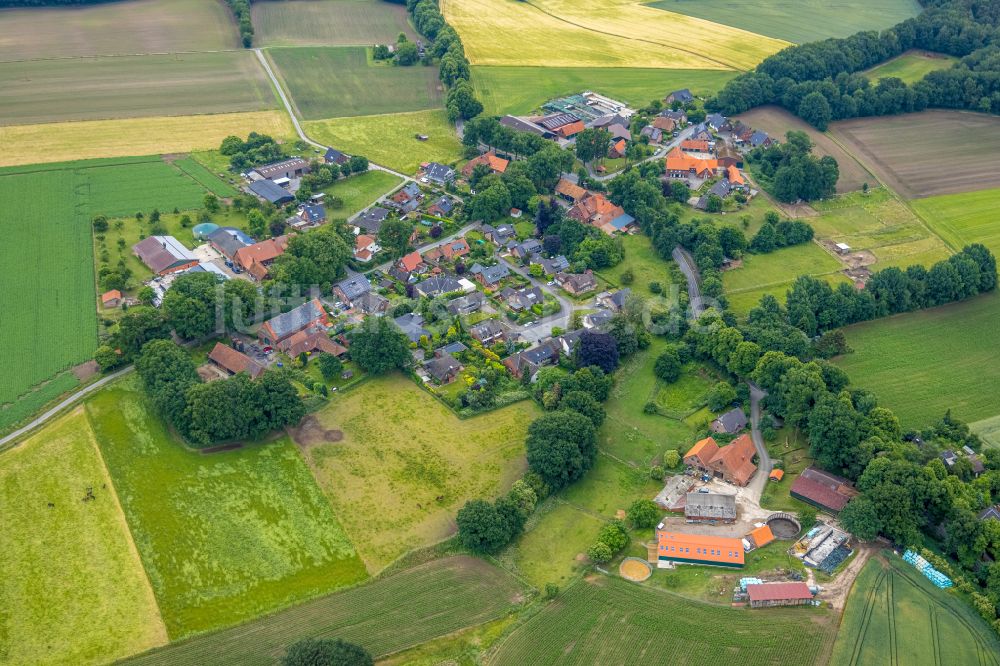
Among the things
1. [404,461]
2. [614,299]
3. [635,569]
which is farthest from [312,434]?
[614,299]

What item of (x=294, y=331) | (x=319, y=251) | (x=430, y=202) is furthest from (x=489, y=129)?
(x=294, y=331)

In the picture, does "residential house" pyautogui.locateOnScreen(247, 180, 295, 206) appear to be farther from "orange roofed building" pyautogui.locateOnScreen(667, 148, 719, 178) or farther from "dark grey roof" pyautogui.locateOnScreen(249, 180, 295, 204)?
→ "orange roofed building" pyautogui.locateOnScreen(667, 148, 719, 178)

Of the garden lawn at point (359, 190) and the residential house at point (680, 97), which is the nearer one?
the garden lawn at point (359, 190)

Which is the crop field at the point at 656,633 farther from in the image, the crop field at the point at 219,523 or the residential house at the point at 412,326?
the residential house at the point at 412,326

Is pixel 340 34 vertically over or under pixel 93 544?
over

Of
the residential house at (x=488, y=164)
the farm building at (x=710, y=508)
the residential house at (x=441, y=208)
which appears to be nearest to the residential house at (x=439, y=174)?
the residential house at (x=488, y=164)

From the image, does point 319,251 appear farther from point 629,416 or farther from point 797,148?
point 797,148
